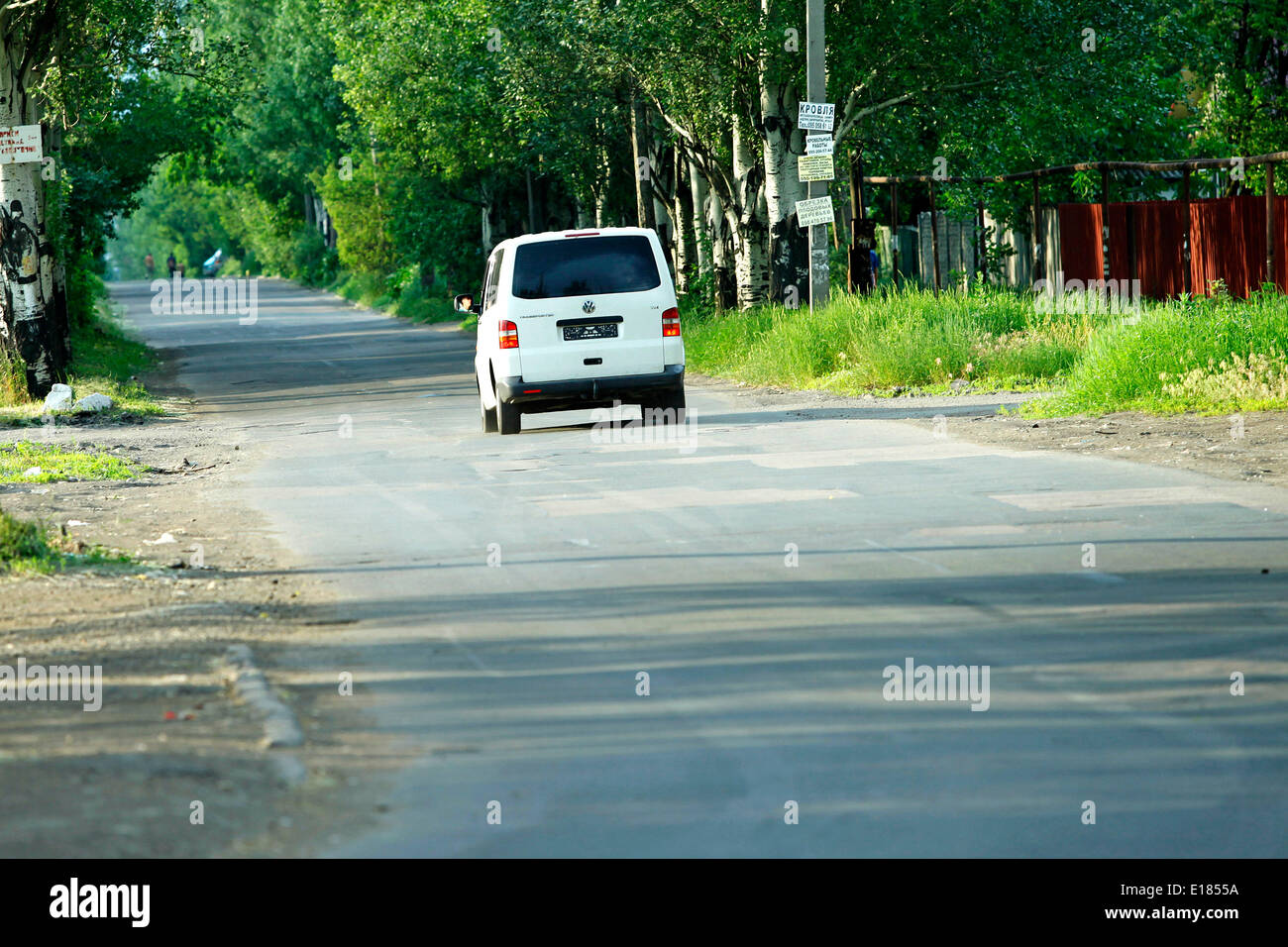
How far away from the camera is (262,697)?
21.8ft

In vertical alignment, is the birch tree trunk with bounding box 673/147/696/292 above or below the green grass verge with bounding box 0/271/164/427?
above

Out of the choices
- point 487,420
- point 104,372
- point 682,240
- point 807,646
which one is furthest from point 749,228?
point 807,646

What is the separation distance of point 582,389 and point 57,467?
16.5 ft

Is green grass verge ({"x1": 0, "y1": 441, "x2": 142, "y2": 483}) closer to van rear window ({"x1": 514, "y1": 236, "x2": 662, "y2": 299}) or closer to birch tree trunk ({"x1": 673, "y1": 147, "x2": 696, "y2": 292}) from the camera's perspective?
van rear window ({"x1": 514, "y1": 236, "x2": 662, "y2": 299})

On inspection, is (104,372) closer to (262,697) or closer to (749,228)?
(749,228)

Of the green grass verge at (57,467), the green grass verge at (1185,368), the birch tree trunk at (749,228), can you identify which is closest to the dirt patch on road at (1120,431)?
the green grass verge at (1185,368)

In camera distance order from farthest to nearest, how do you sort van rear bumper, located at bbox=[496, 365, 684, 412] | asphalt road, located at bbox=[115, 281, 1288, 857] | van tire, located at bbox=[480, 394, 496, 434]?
1. van tire, located at bbox=[480, 394, 496, 434]
2. van rear bumper, located at bbox=[496, 365, 684, 412]
3. asphalt road, located at bbox=[115, 281, 1288, 857]

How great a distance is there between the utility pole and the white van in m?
6.43

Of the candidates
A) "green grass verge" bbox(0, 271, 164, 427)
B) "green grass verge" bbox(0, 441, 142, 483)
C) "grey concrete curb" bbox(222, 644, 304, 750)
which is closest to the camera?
"grey concrete curb" bbox(222, 644, 304, 750)

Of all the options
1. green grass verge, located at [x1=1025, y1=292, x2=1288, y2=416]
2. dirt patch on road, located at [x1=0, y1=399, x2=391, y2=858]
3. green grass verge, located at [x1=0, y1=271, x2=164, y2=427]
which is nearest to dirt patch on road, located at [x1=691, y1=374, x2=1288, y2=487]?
green grass verge, located at [x1=1025, y1=292, x2=1288, y2=416]

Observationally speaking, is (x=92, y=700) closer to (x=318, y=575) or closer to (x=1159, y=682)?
(x=318, y=575)

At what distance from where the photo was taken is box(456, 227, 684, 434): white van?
17.3 meters

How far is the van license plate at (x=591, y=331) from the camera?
17.3 meters

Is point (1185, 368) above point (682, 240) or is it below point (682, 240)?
below
